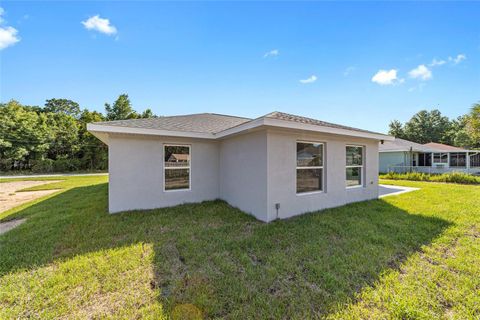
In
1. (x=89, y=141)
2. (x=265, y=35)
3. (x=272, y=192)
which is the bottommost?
(x=272, y=192)

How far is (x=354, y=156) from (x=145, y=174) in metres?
7.49

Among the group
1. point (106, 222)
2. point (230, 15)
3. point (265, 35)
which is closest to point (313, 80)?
point (265, 35)

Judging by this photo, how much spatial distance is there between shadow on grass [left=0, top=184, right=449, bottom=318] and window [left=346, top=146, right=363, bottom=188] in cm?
119

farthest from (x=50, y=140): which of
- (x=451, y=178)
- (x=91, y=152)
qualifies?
(x=451, y=178)

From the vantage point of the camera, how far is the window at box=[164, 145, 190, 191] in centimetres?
685

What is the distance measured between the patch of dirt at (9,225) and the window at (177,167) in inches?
155

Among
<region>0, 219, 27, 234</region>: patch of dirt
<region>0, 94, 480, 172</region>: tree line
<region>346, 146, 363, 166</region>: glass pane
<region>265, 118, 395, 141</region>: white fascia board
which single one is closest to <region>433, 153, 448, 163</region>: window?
<region>0, 94, 480, 172</region>: tree line

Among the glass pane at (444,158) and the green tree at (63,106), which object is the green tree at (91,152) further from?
the glass pane at (444,158)

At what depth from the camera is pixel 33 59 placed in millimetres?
6949

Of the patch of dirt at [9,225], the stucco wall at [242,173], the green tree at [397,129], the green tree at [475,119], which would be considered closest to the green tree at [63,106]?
the patch of dirt at [9,225]

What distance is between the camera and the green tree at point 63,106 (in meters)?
39.7

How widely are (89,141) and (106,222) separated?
1090 inches

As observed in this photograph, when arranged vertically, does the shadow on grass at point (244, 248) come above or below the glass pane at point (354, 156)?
below

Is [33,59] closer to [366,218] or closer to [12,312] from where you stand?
[12,312]
